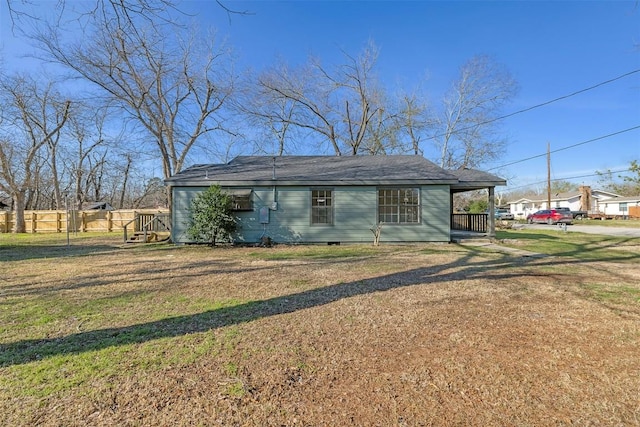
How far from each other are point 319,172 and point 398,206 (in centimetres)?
325

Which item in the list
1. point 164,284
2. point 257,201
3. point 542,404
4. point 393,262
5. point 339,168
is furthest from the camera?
point 339,168

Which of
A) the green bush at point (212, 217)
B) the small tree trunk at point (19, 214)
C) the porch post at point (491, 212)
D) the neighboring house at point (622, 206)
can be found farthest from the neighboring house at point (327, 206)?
the neighboring house at point (622, 206)

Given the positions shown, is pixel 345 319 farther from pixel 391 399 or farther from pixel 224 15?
pixel 224 15

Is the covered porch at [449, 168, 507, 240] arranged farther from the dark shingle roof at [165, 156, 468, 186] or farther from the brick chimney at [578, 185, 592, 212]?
the brick chimney at [578, 185, 592, 212]

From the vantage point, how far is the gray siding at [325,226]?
1175 cm

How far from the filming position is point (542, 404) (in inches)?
86.6

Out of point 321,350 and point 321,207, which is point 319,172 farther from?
point 321,350

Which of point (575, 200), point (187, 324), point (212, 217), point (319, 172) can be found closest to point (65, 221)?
point (212, 217)

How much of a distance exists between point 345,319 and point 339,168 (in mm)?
9759

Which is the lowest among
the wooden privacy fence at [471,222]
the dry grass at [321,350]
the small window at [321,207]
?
the dry grass at [321,350]

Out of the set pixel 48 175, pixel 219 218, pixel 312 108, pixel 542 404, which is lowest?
pixel 542 404

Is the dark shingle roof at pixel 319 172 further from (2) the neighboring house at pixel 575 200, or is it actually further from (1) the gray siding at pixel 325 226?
(2) the neighboring house at pixel 575 200

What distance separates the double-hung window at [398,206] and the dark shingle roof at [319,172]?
466mm

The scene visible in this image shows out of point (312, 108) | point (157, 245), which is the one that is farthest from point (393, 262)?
point (312, 108)
